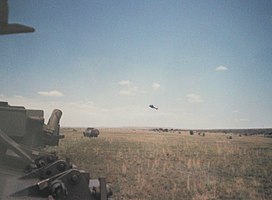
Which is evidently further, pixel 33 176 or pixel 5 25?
pixel 5 25

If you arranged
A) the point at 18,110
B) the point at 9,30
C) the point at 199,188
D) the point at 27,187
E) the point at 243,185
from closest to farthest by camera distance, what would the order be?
the point at 27,187
the point at 9,30
the point at 18,110
the point at 199,188
the point at 243,185

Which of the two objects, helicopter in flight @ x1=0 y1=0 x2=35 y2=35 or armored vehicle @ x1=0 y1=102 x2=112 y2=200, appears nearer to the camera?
armored vehicle @ x1=0 y1=102 x2=112 y2=200

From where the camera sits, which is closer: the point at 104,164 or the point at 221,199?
the point at 221,199

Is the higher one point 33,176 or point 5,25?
point 5,25

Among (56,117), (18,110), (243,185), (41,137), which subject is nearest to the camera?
(18,110)

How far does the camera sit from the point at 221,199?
→ 12.2 meters

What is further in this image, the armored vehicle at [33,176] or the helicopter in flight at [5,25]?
the helicopter in flight at [5,25]

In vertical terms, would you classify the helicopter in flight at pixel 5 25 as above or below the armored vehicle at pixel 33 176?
above

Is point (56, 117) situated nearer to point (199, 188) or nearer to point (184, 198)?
point (184, 198)

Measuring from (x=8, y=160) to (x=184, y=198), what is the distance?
9.23 m

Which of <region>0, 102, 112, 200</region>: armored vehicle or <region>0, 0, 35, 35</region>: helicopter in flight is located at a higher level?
<region>0, 0, 35, 35</region>: helicopter in flight

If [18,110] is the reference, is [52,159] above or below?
below

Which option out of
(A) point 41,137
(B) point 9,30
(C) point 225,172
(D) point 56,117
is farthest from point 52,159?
(C) point 225,172

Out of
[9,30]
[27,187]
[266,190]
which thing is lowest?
[266,190]
